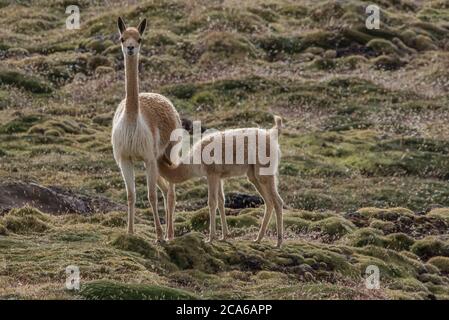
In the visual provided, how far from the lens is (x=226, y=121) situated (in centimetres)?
4334

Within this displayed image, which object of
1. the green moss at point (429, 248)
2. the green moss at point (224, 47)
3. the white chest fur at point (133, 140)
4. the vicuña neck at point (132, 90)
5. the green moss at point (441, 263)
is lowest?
the green moss at point (441, 263)

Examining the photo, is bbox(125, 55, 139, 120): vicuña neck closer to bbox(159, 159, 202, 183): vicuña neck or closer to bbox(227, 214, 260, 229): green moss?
bbox(159, 159, 202, 183): vicuña neck

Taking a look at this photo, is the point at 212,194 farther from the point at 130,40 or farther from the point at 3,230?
the point at 3,230

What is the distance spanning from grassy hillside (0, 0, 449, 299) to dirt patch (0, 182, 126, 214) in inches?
64.8

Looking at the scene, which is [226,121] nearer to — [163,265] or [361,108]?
[361,108]

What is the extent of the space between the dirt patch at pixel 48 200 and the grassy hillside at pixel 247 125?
1.65 m

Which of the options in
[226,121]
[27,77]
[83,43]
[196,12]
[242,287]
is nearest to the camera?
[242,287]

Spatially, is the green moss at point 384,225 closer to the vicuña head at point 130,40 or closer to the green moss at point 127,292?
the vicuña head at point 130,40

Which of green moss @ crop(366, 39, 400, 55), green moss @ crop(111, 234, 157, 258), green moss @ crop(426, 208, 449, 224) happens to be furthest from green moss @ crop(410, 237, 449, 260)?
green moss @ crop(366, 39, 400, 55)

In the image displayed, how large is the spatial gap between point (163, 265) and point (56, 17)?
169 ft

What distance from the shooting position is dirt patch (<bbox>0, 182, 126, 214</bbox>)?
26641 mm

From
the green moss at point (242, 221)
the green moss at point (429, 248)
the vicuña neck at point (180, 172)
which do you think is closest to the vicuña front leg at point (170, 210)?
the vicuña neck at point (180, 172)

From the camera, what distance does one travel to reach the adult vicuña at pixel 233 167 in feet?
67.5
